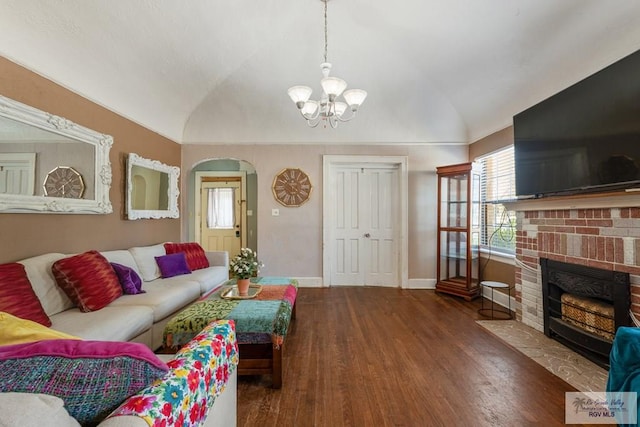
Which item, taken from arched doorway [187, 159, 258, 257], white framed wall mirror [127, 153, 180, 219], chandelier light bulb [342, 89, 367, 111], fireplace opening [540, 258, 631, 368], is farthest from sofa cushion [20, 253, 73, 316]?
fireplace opening [540, 258, 631, 368]

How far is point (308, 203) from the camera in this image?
464 cm

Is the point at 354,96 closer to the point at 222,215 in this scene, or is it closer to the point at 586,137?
the point at 586,137

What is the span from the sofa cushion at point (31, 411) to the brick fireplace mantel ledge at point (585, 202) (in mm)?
3018

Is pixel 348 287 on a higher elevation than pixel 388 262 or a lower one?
lower

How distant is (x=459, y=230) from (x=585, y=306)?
5.91 ft

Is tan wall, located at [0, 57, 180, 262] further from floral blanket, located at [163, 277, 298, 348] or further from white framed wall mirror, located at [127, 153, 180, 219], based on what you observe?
floral blanket, located at [163, 277, 298, 348]

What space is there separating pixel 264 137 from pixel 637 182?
4.20m

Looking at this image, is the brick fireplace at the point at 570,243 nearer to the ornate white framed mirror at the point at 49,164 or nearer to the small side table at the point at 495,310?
the small side table at the point at 495,310

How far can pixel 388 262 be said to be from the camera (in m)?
4.75

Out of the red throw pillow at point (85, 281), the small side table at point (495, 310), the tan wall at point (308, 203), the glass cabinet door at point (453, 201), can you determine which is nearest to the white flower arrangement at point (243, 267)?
the red throw pillow at point (85, 281)

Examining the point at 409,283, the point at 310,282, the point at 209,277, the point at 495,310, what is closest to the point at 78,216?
the point at 209,277

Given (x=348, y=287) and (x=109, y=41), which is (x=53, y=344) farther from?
(x=348, y=287)

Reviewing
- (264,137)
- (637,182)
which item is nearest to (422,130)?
(264,137)

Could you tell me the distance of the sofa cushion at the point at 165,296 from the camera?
241 centimetres
